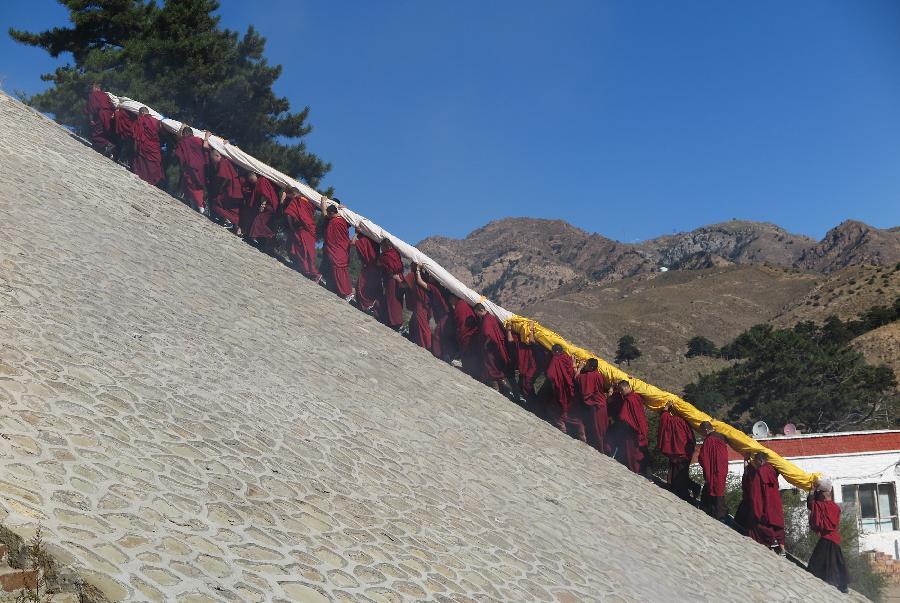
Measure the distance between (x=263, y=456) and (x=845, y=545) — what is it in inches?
464

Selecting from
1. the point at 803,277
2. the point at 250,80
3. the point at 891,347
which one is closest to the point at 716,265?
the point at 803,277

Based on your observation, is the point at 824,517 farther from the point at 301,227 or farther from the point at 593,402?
the point at 301,227

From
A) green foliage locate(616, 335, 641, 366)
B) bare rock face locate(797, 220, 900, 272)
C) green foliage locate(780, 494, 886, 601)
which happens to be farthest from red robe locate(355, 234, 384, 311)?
bare rock face locate(797, 220, 900, 272)

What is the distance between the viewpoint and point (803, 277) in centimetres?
8650

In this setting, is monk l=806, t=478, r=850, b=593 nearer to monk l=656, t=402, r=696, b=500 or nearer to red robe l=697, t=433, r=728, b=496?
red robe l=697, t=433, r=728, b=496

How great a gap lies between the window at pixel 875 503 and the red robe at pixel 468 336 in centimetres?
1229

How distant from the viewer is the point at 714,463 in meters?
9.87

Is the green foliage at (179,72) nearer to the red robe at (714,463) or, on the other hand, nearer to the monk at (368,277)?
the monk at (368,277)

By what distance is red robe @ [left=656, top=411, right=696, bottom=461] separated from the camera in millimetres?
10320

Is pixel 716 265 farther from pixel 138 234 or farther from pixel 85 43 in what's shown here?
pixel 138 234

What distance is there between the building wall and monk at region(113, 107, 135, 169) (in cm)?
1432

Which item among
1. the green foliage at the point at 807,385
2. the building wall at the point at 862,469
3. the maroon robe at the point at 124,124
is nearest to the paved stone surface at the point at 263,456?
the maroon robe at the point at 124,124

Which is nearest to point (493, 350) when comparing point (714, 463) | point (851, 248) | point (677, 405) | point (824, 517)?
point (677, 405)

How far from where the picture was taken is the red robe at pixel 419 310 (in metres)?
11.6
